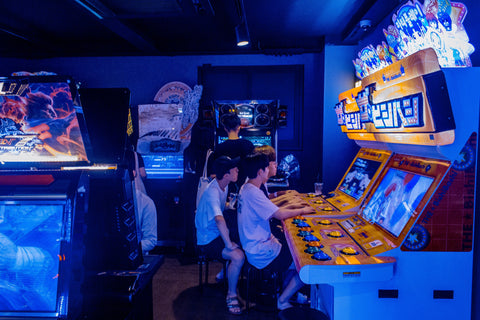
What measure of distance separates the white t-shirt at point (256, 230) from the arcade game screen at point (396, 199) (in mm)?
730

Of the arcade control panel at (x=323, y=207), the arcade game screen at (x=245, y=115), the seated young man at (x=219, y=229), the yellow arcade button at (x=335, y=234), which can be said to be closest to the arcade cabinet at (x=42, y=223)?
the yellow arcade button at (x=335, y=234)

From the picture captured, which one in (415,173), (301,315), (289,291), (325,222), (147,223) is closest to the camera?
(301,315)

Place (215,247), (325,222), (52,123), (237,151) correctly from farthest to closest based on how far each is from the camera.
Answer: (237,151) → (215,247) → (325,222) → (52,123)

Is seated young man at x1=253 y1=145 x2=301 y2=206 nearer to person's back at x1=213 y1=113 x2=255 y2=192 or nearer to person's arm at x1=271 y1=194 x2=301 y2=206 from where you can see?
person's arm at x1=271 y1=194 x2=301 y2=206

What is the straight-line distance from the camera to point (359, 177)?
9.39ft

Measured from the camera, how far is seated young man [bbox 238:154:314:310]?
2.51 m

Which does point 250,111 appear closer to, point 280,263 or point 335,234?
point 280,263

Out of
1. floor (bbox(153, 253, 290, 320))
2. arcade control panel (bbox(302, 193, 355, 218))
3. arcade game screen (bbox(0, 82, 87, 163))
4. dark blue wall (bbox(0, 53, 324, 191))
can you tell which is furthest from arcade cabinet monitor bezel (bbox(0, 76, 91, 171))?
dark blue wall (bbox(0, 53, 324, 191))

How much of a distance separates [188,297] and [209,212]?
3.08 feet

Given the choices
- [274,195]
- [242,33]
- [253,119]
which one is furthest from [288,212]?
[242,33]

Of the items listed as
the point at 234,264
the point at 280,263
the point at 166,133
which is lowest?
the point at 234,264

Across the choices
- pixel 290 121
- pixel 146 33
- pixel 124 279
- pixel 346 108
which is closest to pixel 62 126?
pixel 124 279

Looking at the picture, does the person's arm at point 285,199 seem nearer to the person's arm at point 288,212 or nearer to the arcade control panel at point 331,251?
the person's arm at point 288,212

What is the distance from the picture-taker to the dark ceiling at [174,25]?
121 inches
